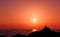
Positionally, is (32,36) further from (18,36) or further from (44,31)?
(18,36)

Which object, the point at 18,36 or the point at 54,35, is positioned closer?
the point at 54,35

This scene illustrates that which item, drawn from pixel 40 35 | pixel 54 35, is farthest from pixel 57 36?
pixel 40 35

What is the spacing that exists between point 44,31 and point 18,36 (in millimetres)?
10815

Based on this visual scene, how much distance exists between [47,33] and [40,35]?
161 centimetres

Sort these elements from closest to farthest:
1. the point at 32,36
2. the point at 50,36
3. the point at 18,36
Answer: the point at 50,36 < the point at 32,36 < the point at 18,36

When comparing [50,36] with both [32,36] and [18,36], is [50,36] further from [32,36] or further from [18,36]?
[18,36]

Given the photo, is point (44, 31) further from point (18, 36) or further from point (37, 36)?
point (18, 36)

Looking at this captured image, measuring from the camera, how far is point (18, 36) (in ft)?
194

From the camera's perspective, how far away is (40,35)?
49.0 metres

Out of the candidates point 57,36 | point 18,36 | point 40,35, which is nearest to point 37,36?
point 40,35

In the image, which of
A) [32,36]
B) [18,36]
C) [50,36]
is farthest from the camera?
[18,36]

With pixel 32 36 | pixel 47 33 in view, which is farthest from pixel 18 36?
pixel 47 33

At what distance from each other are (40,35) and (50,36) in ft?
7.25

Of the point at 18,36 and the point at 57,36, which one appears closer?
the point at 57,36
